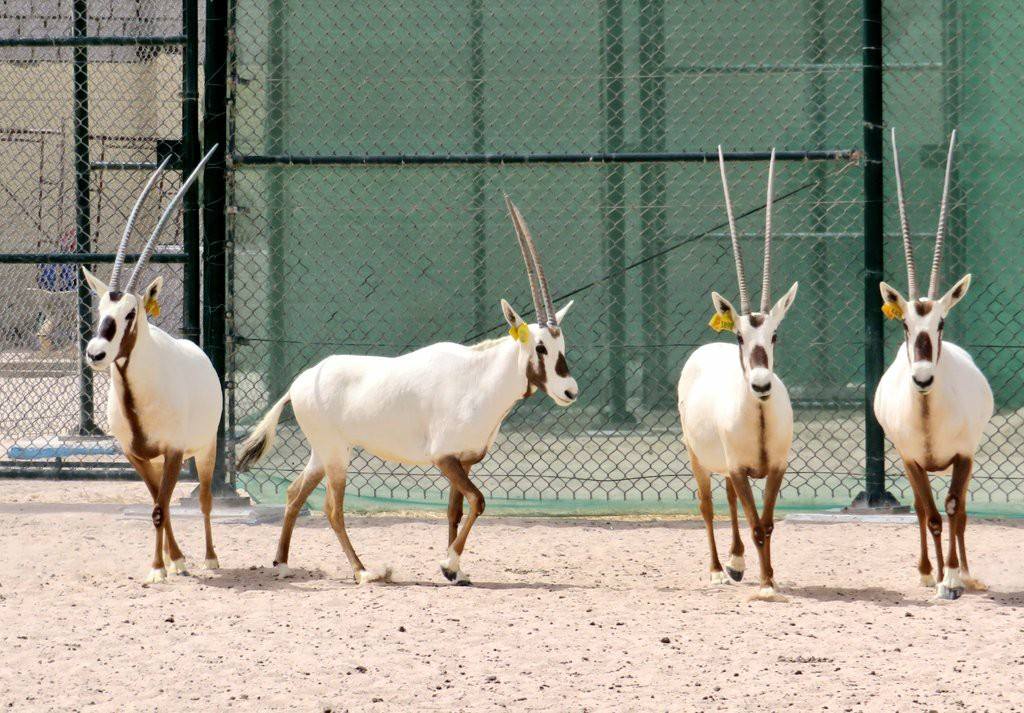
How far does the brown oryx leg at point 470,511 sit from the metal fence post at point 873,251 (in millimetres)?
2302

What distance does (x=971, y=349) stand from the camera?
732 cm

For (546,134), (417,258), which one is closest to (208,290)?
(417,258)

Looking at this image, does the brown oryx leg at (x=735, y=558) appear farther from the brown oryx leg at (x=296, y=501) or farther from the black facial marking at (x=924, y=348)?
the brown oryx leg at (x=296, y=501)

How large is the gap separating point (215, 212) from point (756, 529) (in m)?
3.49

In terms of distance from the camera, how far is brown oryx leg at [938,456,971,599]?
5.18m

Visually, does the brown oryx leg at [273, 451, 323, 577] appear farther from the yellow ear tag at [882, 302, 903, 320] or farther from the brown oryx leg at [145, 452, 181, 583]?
the yellow ear tag at [882, 302, 903, 320]

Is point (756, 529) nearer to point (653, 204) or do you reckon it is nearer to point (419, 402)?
point (419, 402)

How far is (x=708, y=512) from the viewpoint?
574 cm

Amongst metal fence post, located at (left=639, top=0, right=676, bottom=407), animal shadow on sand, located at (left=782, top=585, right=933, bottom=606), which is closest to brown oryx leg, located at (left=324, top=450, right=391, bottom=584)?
animal shadow on sand, located at (left=782, top=585, right=933, bottom=606)

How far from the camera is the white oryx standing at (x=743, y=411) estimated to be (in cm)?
501

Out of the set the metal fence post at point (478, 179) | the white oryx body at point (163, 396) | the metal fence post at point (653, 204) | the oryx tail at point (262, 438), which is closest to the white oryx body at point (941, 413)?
the metal fence post at point (653, 204)

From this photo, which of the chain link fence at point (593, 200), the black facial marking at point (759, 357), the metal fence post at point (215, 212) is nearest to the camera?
the black facial marking at point (759, 357)

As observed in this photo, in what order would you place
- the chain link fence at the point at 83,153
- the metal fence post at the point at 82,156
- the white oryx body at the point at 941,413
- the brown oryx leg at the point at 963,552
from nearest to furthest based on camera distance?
the white oryx body at the point at 941,413 → the brown oryx leg at the point at 963,552 → the chain link fence at the point at 83,153 → the metal fence post at the point at 82,156

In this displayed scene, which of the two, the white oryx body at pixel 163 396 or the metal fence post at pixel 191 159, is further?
the metal fence post at pixel 191 159
